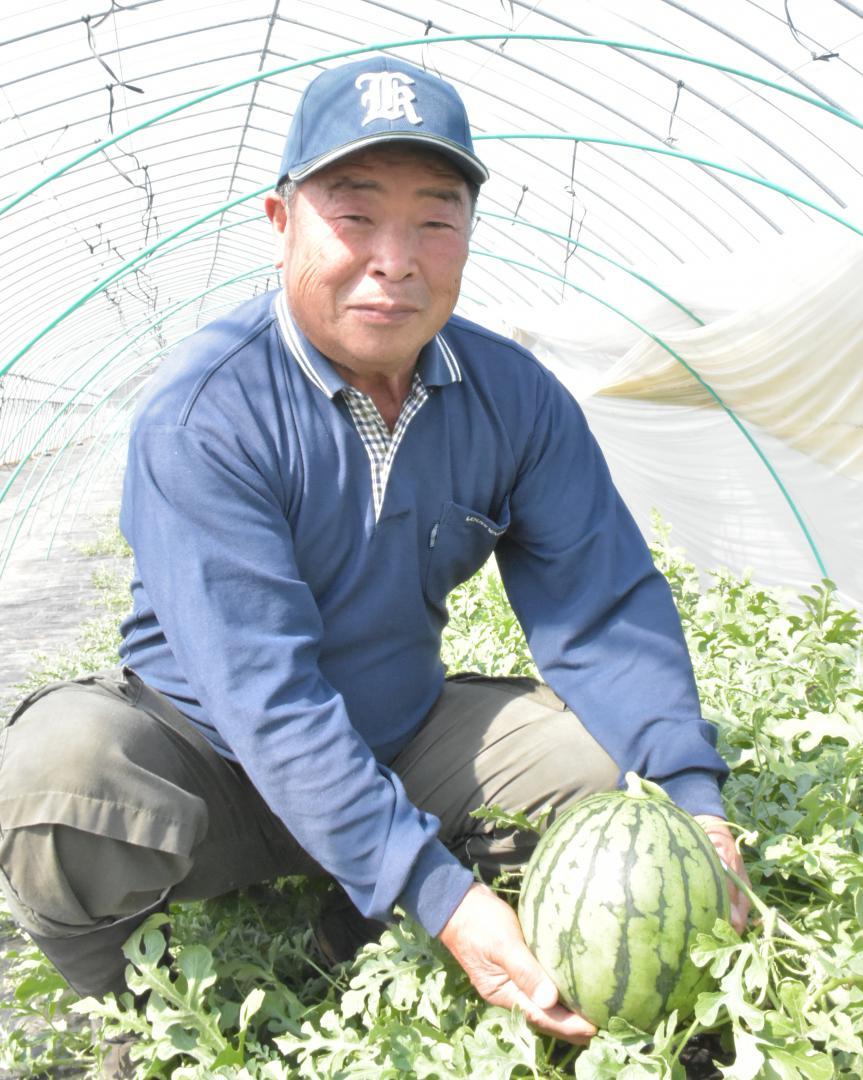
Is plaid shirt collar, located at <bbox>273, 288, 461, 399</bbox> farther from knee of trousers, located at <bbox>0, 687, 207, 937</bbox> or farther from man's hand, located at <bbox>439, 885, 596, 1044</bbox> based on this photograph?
man's hand, located at <bbox>439, 885, 596, 1044</bbox>

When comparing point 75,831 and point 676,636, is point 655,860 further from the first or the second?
point 75,831

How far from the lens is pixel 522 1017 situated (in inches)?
71.4

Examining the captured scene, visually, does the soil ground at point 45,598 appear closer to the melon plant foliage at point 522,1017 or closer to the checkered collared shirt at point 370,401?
the melon plant foliage at point 522,1017

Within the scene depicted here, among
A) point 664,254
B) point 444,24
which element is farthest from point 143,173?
point 664,254

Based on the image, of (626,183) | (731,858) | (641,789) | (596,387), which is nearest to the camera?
(641,789)

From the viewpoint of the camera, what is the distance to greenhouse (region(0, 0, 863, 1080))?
Answer: 2.04 meters

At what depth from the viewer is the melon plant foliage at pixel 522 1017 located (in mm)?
1727

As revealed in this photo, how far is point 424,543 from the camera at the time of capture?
247 centimetres

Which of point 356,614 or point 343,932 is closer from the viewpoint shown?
point 356,614

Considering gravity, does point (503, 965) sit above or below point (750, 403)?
below

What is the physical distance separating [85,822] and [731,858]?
3.83ft

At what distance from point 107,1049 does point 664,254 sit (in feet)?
33.5

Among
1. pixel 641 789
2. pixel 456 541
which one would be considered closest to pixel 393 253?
pixel 456 541

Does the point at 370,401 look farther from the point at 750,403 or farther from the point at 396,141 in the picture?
the point at 750,403
